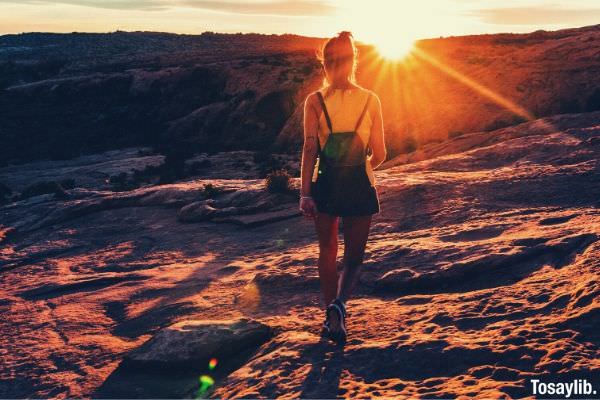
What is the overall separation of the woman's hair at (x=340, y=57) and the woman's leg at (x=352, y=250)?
1.15 m

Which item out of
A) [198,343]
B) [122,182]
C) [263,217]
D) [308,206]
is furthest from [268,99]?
[308,206]

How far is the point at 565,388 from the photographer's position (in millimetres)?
3723

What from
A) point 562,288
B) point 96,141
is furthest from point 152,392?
point 96,141

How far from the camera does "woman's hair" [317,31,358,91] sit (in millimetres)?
A: 4629

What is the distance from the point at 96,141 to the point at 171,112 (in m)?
6.18

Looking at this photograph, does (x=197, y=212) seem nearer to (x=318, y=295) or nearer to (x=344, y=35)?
(x=318, y=295)

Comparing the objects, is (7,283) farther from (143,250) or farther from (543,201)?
(543,201)

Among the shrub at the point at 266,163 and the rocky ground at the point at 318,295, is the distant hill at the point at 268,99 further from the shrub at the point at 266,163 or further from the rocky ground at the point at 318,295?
the rocky ground at the point at 318,295

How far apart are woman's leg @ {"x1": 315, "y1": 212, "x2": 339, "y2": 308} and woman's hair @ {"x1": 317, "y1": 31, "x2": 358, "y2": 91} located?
1.12 metres

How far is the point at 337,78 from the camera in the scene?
4684 mm

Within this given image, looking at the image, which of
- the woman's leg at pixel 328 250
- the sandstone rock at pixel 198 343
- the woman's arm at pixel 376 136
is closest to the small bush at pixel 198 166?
the sandstone rock at pixel 198 343

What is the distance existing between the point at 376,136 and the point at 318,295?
2607mm

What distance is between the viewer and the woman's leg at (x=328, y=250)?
484 cm

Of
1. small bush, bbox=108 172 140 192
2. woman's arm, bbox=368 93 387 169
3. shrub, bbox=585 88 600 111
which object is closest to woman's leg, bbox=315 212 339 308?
woman's arm, bbox=368 93 387 169
